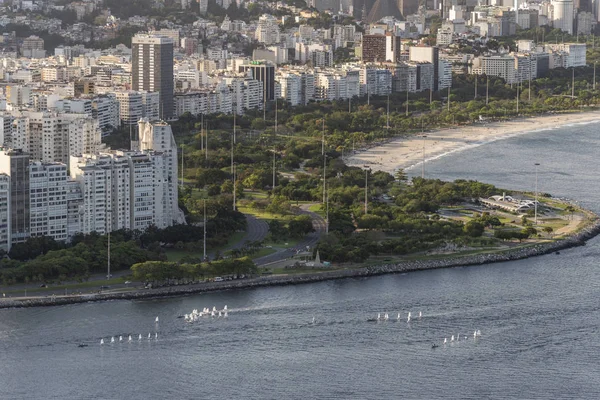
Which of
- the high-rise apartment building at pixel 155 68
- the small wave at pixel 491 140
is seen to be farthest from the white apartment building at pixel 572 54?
the high-rise apartment building at pixel 155 68

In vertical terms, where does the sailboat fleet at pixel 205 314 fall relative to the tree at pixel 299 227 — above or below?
below

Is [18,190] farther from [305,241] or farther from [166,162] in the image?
[305,241]

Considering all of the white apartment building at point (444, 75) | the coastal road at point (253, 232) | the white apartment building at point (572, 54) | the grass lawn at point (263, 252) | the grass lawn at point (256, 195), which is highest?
the white apartment building at point (572, 54)

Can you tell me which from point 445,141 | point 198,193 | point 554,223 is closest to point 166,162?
point 198,193

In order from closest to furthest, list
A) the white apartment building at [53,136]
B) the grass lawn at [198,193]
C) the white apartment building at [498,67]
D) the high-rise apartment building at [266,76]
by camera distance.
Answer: the grass lawn at [198,193] → the white apartment building at [53,136] → the high-rise apartment building at [266,76] → the white apartment building at [498,67]

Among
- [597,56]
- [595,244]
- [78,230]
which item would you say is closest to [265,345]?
[78,230]

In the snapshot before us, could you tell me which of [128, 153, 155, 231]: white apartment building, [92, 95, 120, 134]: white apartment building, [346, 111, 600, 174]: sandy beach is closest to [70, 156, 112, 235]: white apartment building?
[128, 153, 155, 231]: white apartment building

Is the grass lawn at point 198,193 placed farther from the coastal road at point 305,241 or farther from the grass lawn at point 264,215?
the coastal road at point 305,241
